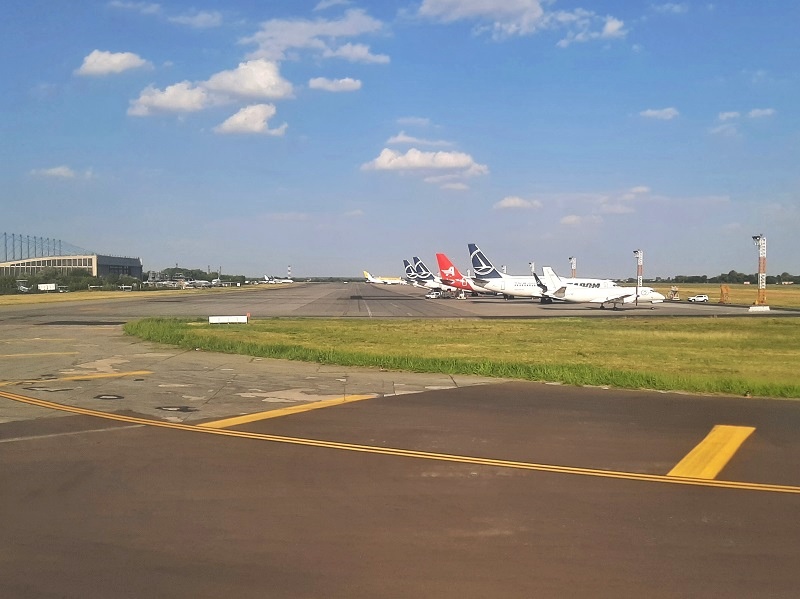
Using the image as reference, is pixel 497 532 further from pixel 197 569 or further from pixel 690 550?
pixel 197 569

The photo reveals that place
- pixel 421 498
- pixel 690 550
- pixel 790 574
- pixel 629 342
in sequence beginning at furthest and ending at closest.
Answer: pixel 629 342, pixel 421 498, pixel 690 550, pixel 790 574

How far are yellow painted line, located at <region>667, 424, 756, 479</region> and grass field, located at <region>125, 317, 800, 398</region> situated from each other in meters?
5.09

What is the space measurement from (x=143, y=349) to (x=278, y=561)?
73.4ft

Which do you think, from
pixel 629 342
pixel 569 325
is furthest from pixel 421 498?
pixel 569 325

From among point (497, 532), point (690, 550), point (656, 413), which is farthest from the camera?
point (656, 413)

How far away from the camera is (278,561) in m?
6.41

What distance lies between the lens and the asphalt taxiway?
611 centimetres

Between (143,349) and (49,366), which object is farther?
(143,349)

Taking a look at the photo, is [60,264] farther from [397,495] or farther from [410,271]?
[397,495]

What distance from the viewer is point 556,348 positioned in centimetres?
2858

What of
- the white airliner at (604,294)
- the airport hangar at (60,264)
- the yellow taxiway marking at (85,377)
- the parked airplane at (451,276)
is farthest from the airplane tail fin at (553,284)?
the airport hangar at (60,264)

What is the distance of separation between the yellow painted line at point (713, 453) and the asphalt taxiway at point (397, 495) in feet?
0.18

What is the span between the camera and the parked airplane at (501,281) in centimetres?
8338

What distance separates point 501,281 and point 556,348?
2303 inches
